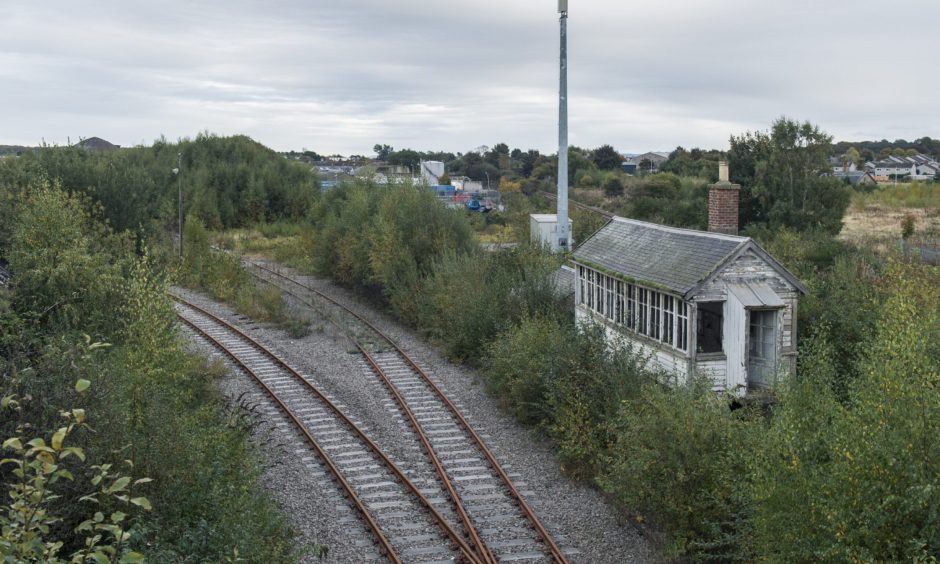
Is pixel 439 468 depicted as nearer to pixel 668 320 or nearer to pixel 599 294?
pixel 668 320

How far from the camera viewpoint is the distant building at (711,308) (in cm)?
1616

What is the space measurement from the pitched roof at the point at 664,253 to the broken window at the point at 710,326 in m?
1.03

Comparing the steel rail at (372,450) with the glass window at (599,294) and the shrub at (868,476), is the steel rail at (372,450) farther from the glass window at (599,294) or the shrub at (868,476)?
the glass window at (599,294)

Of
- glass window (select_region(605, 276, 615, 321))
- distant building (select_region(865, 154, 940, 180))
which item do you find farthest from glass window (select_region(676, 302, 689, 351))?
distant building (select_region(865, 154, 940, 180))

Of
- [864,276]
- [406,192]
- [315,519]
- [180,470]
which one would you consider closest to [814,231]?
[864,276]

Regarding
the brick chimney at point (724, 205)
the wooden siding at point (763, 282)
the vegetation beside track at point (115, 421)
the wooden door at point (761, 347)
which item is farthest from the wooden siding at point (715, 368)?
the vegetation beside track at point (115, 421)

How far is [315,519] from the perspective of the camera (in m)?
13.2

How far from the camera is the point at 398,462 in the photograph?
51.9ft

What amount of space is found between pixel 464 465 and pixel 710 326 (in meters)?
5.86

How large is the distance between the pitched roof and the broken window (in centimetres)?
103

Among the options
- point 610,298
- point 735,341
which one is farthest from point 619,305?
point 735,341

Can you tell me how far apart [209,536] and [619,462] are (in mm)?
6008

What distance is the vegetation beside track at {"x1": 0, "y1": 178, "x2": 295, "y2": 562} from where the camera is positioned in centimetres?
905

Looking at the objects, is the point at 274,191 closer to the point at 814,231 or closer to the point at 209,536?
the point at 814,231
